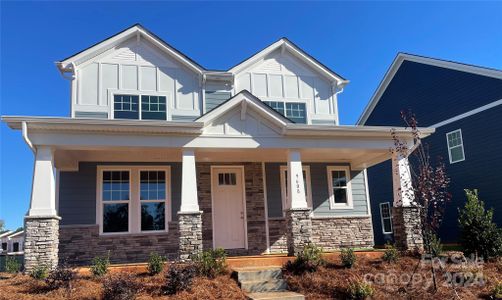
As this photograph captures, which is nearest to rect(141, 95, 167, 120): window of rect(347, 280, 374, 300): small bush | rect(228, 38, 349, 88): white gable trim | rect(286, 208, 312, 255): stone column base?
rect(228, 38, 349, 88): white gable trim

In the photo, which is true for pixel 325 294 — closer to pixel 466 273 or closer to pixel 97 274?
pixel 466 273

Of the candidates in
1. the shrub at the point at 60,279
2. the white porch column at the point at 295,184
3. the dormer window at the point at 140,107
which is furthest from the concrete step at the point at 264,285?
the dormer window at the point at 140,107

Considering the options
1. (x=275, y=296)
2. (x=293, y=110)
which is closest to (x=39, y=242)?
(x=275, y=296)

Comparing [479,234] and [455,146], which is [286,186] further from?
[455,146]

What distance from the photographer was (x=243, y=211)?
1255cm

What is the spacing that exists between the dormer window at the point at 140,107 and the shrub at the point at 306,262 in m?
5.68

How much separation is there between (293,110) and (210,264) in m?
6.57

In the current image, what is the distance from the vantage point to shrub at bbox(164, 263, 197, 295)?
7527 millimetres

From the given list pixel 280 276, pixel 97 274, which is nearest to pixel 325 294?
pixel 280 276

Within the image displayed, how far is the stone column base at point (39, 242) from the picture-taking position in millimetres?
8805

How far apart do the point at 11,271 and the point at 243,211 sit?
603 centimetres

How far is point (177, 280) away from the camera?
754 cm

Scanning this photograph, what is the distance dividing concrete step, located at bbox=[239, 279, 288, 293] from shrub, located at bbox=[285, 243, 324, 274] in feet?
2.18

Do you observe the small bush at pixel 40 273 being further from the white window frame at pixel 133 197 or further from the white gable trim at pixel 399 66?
the white gable trim at pixel 399 66
